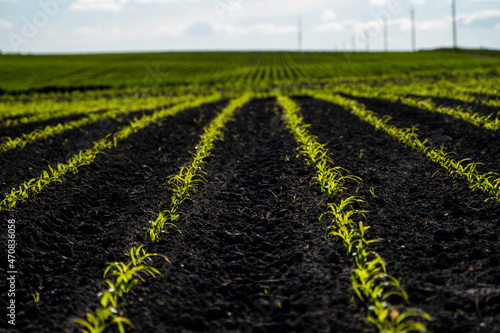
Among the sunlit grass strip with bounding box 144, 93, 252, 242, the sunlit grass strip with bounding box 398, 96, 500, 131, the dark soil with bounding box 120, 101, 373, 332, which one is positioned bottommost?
the dark soil with bounding box 120, 101, 373, 332

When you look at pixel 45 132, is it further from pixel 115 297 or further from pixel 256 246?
pixel 115 297

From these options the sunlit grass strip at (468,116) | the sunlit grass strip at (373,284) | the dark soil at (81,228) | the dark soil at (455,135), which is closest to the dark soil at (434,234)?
the sunlit grass strip at (373,284)

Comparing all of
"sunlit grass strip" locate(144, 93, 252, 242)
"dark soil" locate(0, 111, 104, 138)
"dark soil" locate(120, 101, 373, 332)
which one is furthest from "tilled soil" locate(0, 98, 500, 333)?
"dark soil" locate(0, 111, 104, 138)

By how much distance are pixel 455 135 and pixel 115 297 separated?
6.80 m

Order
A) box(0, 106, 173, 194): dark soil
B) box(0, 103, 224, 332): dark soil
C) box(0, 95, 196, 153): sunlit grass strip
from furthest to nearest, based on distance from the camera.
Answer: box(0, 95, 196, 153): sunlit grass strip
box(0, 106, 173, 194): dark soil
box(0, 103, 224, 332): dark soil

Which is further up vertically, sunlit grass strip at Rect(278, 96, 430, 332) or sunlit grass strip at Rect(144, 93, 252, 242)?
sunlit grass strip at Rect(144, 93, 252, 242)

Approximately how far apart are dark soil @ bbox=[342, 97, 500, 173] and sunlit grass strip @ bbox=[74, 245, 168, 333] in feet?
15.4

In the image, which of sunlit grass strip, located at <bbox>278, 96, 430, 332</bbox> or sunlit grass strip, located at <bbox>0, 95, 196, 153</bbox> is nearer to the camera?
sunlit grass strip, located at <bbox>278, 96, 430, 332</bbox>

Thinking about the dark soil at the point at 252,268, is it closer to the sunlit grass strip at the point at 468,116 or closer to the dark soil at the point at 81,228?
the dark soil at the point at 81,228

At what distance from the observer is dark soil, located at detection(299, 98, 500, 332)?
2717mm

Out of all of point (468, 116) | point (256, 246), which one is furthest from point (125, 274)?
point (468, 116)

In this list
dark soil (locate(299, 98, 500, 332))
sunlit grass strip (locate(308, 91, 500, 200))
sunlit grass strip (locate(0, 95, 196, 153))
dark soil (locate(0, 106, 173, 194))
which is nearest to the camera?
dark soil (locate(299, 98, 500, 332))

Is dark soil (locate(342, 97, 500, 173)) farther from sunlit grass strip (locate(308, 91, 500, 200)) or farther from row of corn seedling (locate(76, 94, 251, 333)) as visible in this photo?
row of corn seedling (locate(76, 94, 251, 333))

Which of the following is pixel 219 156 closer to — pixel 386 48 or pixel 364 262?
pixel 364 262
